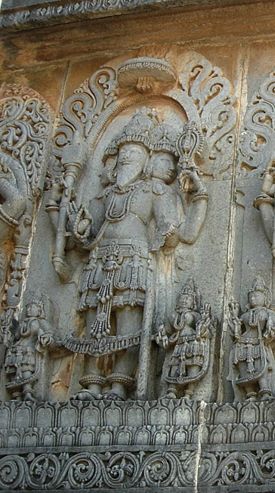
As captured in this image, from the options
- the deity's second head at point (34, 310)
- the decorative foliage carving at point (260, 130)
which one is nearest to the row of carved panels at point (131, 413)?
the deity's second head at point (34, 310)

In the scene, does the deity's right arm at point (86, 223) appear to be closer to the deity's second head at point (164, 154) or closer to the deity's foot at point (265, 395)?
the deity's second head at point (164, 154)

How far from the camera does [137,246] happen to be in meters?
7.61

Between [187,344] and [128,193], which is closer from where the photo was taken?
[187,344]

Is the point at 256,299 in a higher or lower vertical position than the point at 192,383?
higher

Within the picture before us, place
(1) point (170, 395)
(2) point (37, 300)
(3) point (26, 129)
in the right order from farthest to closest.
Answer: (3) point (26, 129), (2) point (37, 300), (1) point (170, 395)

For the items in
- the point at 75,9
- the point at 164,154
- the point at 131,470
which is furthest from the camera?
the point at 75,9

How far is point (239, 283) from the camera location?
7.41m

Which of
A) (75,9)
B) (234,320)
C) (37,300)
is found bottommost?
(234,320)

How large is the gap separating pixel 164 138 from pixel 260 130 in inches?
28.1

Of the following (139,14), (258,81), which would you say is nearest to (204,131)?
(258,81)

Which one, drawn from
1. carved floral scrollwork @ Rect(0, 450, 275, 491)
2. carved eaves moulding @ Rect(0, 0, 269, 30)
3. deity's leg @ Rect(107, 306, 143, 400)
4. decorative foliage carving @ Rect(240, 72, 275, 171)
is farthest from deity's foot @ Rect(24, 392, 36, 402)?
carved eaves moulding @ Rect(0, 0, 269, 30)

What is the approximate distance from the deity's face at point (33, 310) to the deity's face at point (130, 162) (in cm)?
106

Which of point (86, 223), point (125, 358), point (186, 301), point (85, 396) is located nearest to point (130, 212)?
point (86, 223)

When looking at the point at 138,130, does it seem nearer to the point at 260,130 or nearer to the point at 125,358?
the point at 260,130
